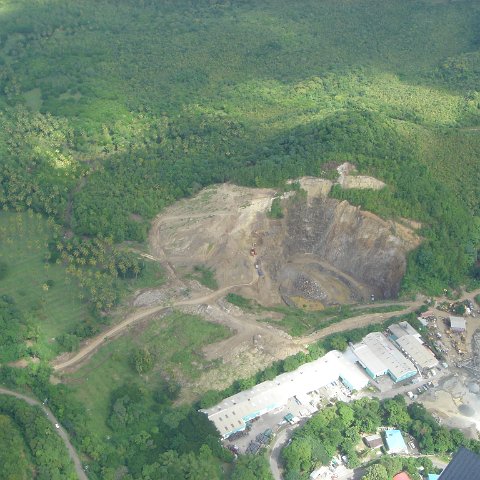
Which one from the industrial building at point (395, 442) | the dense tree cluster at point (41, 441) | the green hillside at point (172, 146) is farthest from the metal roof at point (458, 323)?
the dense tree cluster at point (41, 441)

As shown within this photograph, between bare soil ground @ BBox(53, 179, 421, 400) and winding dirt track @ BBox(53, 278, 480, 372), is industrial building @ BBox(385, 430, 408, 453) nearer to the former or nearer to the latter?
bare soil ground @ BBox(53, 179, 421, 400)

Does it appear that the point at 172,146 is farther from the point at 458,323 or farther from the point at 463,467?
the point at 463,467

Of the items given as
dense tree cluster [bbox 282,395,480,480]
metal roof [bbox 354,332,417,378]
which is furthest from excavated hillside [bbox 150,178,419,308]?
dense tree cluster [bbox 282,395,480,480]

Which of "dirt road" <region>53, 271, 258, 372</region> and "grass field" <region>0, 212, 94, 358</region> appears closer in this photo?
"dirt road" <region>53, 271, 258, 372</region>

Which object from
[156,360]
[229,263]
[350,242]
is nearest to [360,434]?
[156,360]

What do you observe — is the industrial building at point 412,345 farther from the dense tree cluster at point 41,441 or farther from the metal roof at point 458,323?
the dense tree cluster at point 41,441

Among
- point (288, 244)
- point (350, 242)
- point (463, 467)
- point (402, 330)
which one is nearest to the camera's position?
point (463, 467)
